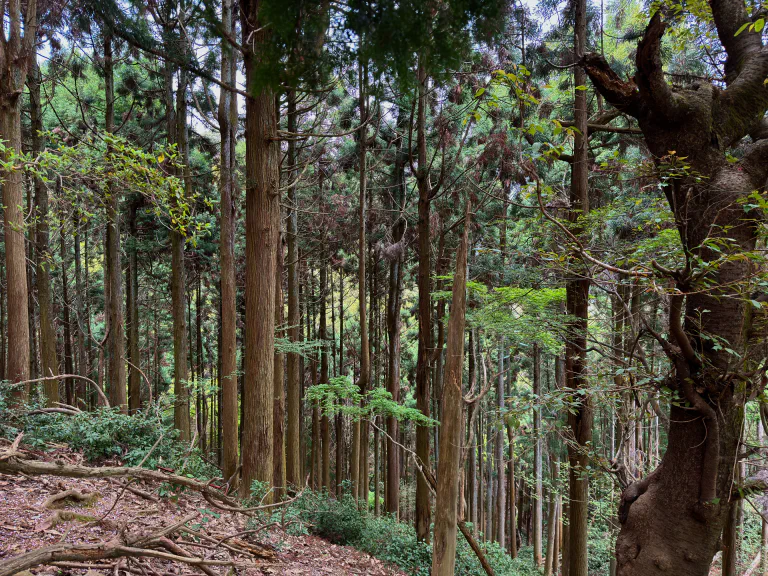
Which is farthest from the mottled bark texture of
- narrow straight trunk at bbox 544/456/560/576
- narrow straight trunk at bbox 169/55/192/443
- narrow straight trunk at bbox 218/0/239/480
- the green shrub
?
narrow straight trunk at bbox 544/456/560/576

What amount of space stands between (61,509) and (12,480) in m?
1.35

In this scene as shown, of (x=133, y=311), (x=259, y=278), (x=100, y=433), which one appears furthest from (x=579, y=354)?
(x=133, y=311)

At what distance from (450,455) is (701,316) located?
2.87 metres

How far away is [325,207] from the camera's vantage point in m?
15.4

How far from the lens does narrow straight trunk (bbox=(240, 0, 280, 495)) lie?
5.34m

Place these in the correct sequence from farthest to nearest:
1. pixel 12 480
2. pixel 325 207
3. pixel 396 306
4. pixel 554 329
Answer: pixel 325 207
pixel 396 306
pixel 554 329
pixel 12 480

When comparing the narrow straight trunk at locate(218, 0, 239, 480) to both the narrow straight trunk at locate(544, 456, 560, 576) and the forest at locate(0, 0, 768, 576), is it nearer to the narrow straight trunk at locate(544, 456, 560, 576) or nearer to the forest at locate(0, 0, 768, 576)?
the forest at locate(0, 0, 768, 576)

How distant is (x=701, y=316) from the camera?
13.6ft

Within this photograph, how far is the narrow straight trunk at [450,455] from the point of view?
2.96 meters

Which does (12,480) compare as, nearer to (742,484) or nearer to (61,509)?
(61,509)

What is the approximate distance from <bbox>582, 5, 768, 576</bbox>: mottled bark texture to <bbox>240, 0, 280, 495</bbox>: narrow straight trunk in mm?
3540

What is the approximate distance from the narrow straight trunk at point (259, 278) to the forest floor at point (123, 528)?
815 mm

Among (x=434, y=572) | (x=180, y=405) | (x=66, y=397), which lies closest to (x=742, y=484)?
(x=434, y=572)

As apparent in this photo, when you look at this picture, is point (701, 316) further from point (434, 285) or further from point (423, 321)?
point (434, 285)
